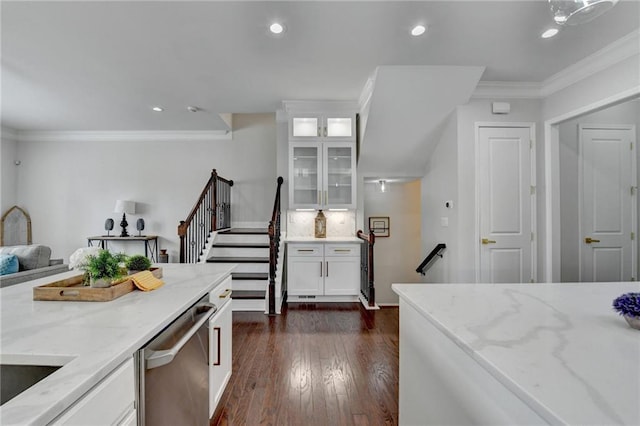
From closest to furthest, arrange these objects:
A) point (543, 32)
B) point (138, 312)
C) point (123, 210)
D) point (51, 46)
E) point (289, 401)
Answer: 1. point (138, 312)
2. point (289, 401)
3. point (543, 32)
4. point (51, 46)
5. point (123, 210)

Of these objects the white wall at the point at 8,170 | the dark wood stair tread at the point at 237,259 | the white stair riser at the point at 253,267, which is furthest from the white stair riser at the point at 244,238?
the white wall at the point at 8,170

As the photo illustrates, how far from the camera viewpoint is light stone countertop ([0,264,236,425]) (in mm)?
598

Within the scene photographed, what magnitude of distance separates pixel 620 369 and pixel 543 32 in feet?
9.56

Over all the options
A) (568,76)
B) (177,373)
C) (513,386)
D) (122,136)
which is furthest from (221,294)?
(122,136)

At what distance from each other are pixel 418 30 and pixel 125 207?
18.4 ft

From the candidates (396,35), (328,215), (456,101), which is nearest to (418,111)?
(456,101)

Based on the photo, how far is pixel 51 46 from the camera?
2.62m

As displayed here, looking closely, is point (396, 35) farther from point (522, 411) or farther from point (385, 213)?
point (385, 213)

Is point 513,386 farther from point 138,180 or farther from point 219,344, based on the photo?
point 138,180

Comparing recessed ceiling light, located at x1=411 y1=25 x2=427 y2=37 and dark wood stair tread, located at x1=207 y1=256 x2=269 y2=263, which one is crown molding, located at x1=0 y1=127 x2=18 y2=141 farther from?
recessed ceiling light, located at x1=411 y1=25 x2=427 y2=37

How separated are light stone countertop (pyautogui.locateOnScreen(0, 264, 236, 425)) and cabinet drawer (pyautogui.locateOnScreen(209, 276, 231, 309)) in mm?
207

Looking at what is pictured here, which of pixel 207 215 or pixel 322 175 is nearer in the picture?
pixel 322 175

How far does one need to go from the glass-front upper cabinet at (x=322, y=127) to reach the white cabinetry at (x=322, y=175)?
0.10 meters

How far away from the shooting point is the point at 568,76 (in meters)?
3.06
